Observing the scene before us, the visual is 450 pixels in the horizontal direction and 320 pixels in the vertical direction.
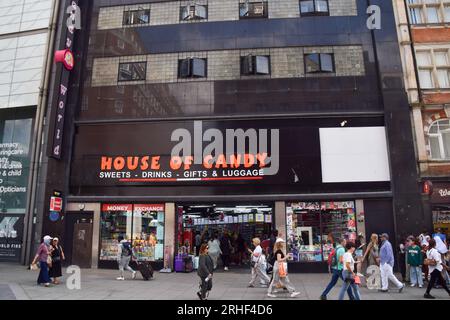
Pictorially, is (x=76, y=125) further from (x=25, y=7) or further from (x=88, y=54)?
(x=25, y=7)

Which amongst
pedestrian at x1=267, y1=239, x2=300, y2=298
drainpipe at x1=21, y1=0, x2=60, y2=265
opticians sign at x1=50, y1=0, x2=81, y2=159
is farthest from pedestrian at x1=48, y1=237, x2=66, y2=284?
pedestrian at x1=267, y1=239, x2=300, y2=298

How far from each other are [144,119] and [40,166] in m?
6.24

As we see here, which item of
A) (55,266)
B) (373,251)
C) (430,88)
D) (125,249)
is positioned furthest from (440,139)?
(55,266)

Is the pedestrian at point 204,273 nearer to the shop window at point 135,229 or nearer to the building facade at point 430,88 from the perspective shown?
the shop window at point 135,229

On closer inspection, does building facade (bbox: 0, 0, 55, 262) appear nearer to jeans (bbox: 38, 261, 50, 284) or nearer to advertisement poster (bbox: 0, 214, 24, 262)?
advertisement poster (bbox: 0, 214, 24, 262)

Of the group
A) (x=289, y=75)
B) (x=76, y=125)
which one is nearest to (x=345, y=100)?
(x=289, y=75)

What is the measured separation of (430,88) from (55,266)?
18.9m

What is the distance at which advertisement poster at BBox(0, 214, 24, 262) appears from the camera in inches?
790

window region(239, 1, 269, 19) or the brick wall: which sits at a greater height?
window region(239, 1, 269, 19)

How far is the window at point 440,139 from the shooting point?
59.6 ft

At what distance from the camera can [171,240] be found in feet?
59.4

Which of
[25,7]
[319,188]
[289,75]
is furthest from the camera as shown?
[25,7]

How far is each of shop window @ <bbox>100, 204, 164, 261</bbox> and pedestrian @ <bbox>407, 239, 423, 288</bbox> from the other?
1090 centimetres

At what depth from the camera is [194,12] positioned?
20.4 metres
